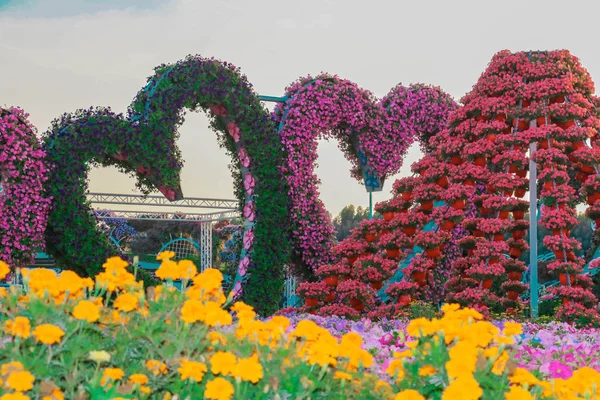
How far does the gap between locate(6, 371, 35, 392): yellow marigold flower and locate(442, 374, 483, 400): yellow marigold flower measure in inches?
62.7

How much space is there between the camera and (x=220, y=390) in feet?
9.13

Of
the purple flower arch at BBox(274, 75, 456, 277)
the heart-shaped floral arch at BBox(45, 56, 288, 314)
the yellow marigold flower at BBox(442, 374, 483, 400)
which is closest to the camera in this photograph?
the yellow marigold flower at BBox(442, 374, 483, 400)

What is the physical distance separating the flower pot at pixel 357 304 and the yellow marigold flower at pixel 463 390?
627 cm

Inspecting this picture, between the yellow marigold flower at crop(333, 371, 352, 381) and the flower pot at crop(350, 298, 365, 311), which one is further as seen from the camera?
the flower pot at crop(350, 298, 365, 311)

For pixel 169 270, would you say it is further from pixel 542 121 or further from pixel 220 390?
pixel 542 121

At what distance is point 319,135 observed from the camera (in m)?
10.3

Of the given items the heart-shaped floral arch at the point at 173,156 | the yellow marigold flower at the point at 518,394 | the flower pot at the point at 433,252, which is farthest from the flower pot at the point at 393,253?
the yellow marigold flower at the point at 518,394

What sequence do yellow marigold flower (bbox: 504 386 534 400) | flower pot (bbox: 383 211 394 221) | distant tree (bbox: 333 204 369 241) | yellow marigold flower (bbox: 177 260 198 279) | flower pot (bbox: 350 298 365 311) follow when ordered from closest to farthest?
yellow marigold flower (bbox: 504 386 534 400), yellow marigold flower (bbox: 177 260 198 279), flower pot (bbox: 350 298 365 311), flower pot (bbox: 383 211 394 221), distant tree (bbox: 333 204 369 241)

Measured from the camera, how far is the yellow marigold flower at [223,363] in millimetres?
2861

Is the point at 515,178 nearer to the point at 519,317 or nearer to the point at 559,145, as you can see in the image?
the point at 559,145

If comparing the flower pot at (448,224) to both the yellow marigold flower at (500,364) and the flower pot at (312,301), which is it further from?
the yellow marigold flower at (500,364)

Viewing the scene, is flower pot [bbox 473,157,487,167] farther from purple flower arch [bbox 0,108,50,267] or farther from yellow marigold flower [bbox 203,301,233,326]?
yellow marigold flower [bbox 203,301,233,326]

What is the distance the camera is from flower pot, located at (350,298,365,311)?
8.95m

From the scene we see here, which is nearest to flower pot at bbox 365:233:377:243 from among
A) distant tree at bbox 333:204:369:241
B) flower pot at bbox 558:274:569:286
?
flower pot at bbox 558:274:569:286
